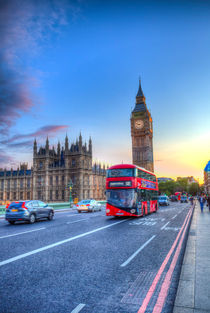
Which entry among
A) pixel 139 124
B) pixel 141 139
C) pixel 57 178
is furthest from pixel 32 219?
pixel 139 124

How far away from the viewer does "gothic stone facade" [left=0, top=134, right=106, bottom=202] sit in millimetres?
80562

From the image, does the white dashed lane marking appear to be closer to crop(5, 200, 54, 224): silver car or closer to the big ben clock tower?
crop(5, 200, 54, 224): silver car

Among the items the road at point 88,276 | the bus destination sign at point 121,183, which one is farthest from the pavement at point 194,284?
the bus destination sign at point 121,183

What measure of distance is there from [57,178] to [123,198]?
69.0 metres

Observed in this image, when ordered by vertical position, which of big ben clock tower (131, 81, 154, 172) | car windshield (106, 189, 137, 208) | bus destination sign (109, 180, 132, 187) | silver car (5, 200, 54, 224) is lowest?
silver car (5, 200, 54, 224)

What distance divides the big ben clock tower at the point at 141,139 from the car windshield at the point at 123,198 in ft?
328

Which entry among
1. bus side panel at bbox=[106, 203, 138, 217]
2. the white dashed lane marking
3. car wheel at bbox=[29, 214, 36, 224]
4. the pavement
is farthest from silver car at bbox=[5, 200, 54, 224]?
the white dashed lane marking

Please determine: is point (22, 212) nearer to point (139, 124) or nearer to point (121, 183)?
point (121, 183)

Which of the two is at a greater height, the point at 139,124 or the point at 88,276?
the point at 139,124

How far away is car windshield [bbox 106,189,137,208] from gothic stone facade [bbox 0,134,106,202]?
192 feet

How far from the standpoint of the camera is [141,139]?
12250cm

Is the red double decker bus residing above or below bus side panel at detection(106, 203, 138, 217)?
above

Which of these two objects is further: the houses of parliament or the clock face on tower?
the clock face on tower

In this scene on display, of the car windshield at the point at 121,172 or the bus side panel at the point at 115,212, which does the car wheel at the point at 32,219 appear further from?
the car windshield at the point at 121,172
